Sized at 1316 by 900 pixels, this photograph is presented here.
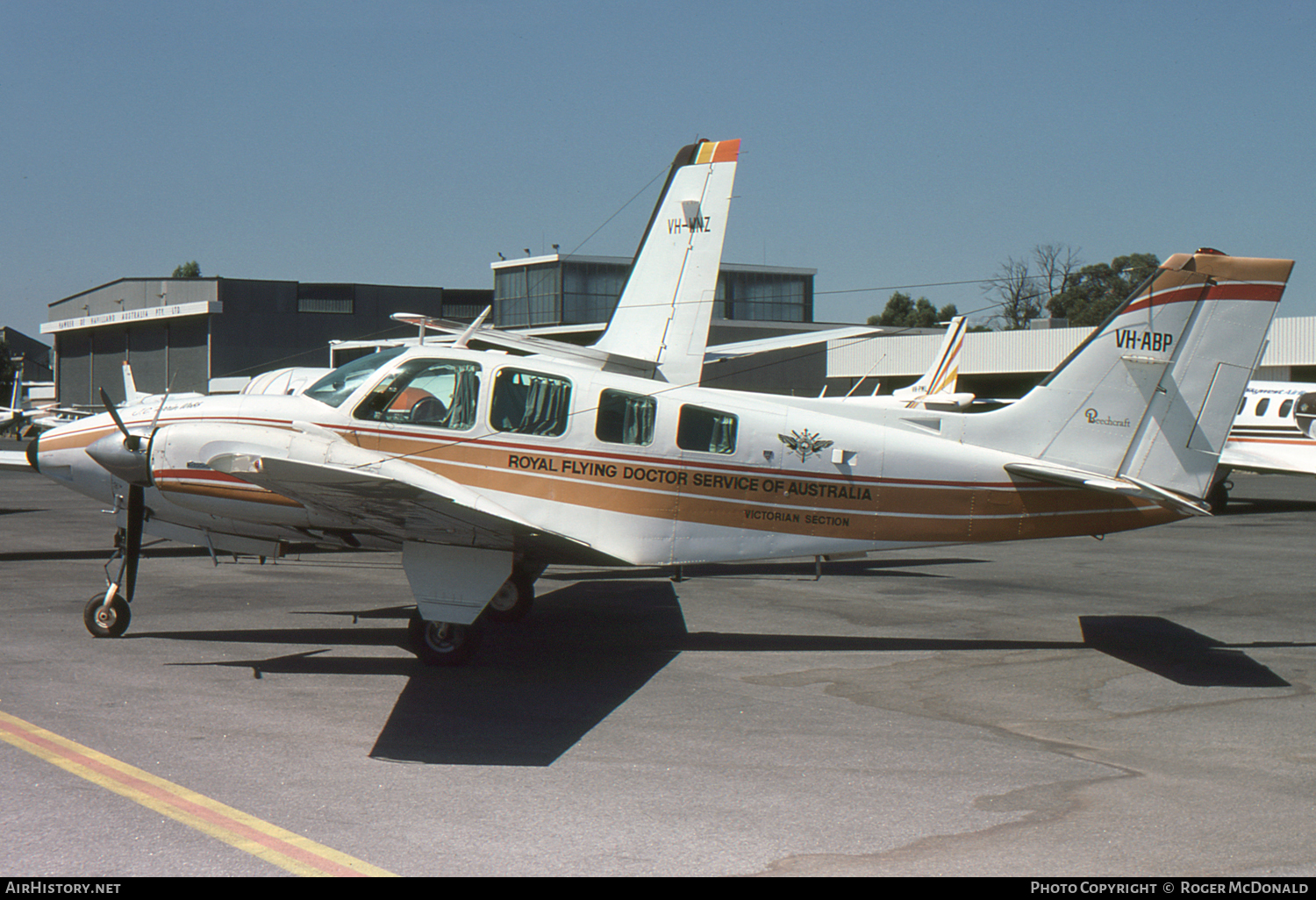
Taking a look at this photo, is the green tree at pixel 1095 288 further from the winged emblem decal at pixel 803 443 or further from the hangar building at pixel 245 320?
the winged emblem decal at pixel 803 443

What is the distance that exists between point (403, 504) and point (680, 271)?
761 centimetres

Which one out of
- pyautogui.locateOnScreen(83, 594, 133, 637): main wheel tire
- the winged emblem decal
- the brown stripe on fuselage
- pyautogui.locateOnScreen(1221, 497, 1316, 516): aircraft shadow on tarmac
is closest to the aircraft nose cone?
pyautogui.locateOnScreen(83, 594, 133, 637): main wheel tire

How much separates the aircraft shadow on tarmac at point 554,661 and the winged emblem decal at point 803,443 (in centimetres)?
178

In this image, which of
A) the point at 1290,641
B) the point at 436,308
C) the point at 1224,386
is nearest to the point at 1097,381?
the point at 1224,386

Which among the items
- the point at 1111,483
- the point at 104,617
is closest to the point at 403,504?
the point at 104,617

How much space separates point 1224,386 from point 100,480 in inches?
389

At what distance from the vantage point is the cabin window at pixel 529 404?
8922mm

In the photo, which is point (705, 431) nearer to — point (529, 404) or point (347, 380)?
point (529, 404)

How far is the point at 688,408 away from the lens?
30.3ft

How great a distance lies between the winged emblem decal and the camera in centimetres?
937

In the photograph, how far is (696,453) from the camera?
30.3ft

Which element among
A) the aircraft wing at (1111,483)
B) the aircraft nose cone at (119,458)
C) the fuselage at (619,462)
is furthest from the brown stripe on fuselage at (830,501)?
the aircraft nose cone at (119,458)

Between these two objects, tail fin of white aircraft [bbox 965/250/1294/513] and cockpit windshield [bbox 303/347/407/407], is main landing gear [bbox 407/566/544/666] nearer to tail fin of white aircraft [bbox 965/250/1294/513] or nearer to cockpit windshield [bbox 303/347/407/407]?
cockpit windshield [bbox 303/347/407/407]
